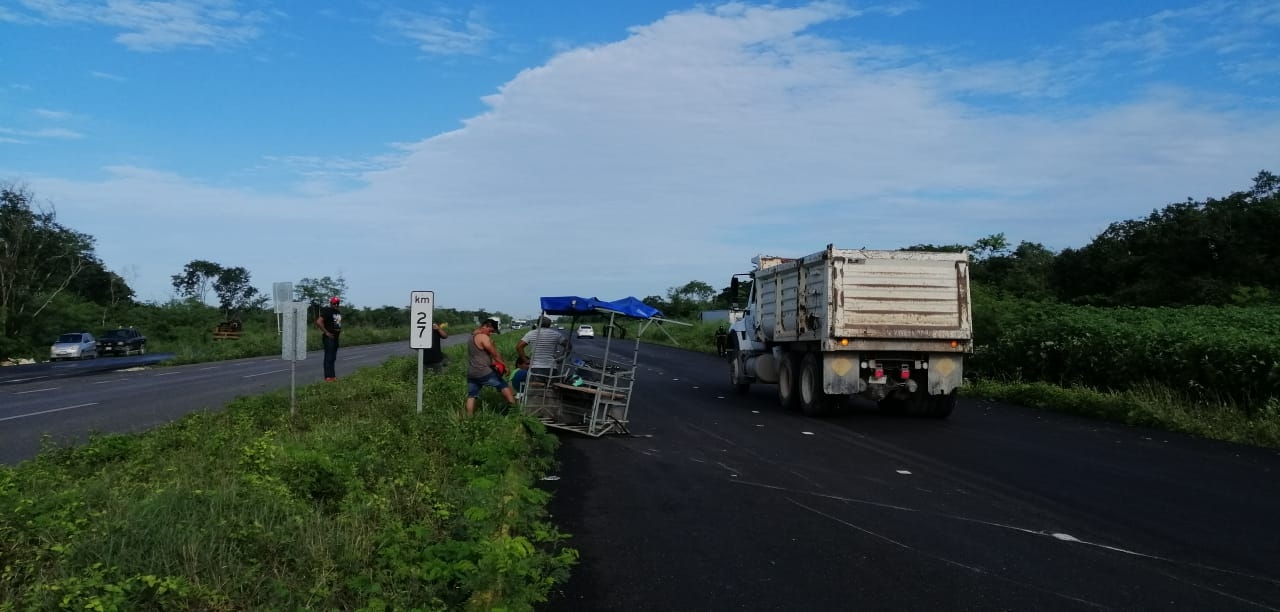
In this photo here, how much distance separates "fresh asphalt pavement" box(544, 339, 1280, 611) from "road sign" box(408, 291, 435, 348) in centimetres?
248

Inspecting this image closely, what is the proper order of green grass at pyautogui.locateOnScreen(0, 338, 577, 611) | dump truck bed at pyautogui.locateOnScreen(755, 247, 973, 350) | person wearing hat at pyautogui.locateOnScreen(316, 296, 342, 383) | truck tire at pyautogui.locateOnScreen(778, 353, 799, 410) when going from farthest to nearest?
person wearing hat at pyautogui.locateOnScreen(316, 296, 342, 383), truck tire at pyautogui.locateOnScreen(778, 353, 799, 410), dump truck bed at pyautogui.locateOnScreen(755, 247, 973, 350), green grass at pyautogui.locateOnScreen(0, 338, 577, 611)

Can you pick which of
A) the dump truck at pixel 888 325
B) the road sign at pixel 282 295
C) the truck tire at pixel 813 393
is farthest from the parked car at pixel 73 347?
the dump truck at pixel 888 325

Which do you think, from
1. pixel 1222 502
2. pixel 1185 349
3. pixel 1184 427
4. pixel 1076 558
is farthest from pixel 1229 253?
pixel 1076 558

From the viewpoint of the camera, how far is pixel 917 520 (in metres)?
8.05

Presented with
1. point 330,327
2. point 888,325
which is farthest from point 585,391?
point 330,327

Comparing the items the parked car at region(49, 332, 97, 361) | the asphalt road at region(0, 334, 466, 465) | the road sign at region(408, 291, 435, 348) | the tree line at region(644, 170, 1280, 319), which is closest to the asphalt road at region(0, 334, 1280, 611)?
the asphalt road at region(0, 334, 466, 465)

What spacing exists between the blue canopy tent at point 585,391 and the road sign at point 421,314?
198 cm

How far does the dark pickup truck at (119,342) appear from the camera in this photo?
160 feet

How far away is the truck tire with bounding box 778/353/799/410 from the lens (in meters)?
17.6

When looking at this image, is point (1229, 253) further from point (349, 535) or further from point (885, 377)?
point (349, 535)

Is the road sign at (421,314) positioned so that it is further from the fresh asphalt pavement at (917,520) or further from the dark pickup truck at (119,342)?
the dark pickup truck at (119,342)

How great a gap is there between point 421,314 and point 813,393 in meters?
7.06

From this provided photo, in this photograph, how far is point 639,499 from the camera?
915cm

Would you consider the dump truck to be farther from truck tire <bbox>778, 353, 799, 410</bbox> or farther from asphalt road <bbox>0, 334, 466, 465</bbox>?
Result: asphalt road <bbox>0, 334, 466, 465</bbox>
